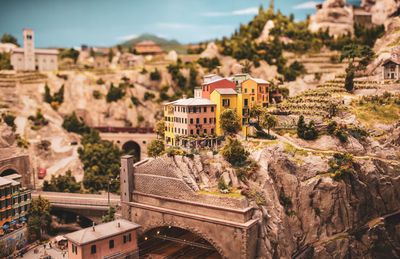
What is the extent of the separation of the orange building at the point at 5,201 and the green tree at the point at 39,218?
296 centimetres

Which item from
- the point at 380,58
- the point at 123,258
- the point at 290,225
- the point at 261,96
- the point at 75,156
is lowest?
the point at 123,258

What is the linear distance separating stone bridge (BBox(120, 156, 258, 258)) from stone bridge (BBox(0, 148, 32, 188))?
24.5 meters

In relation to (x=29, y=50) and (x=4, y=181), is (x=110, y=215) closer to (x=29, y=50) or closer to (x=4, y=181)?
(x=4, y=181)

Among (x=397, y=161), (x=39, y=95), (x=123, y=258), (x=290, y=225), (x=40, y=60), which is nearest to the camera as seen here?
(x=123, y=258)

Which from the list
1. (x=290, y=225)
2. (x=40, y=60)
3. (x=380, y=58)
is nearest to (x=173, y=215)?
(x=290, y=225)

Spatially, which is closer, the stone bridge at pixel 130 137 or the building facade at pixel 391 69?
the building facade at pixel 391 69

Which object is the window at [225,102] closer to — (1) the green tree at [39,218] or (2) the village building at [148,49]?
(1) the green tree at [39,218]

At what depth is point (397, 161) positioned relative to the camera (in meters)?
53.9

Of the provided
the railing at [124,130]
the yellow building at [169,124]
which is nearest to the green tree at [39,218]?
the yellow building at [169,124]

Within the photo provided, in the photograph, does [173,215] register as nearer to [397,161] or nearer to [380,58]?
[397,161]

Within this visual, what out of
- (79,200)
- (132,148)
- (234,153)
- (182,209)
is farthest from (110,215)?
(132,148)

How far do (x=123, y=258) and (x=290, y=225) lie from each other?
2024cm

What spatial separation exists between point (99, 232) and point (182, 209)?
381 inches

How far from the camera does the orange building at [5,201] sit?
4922cm
